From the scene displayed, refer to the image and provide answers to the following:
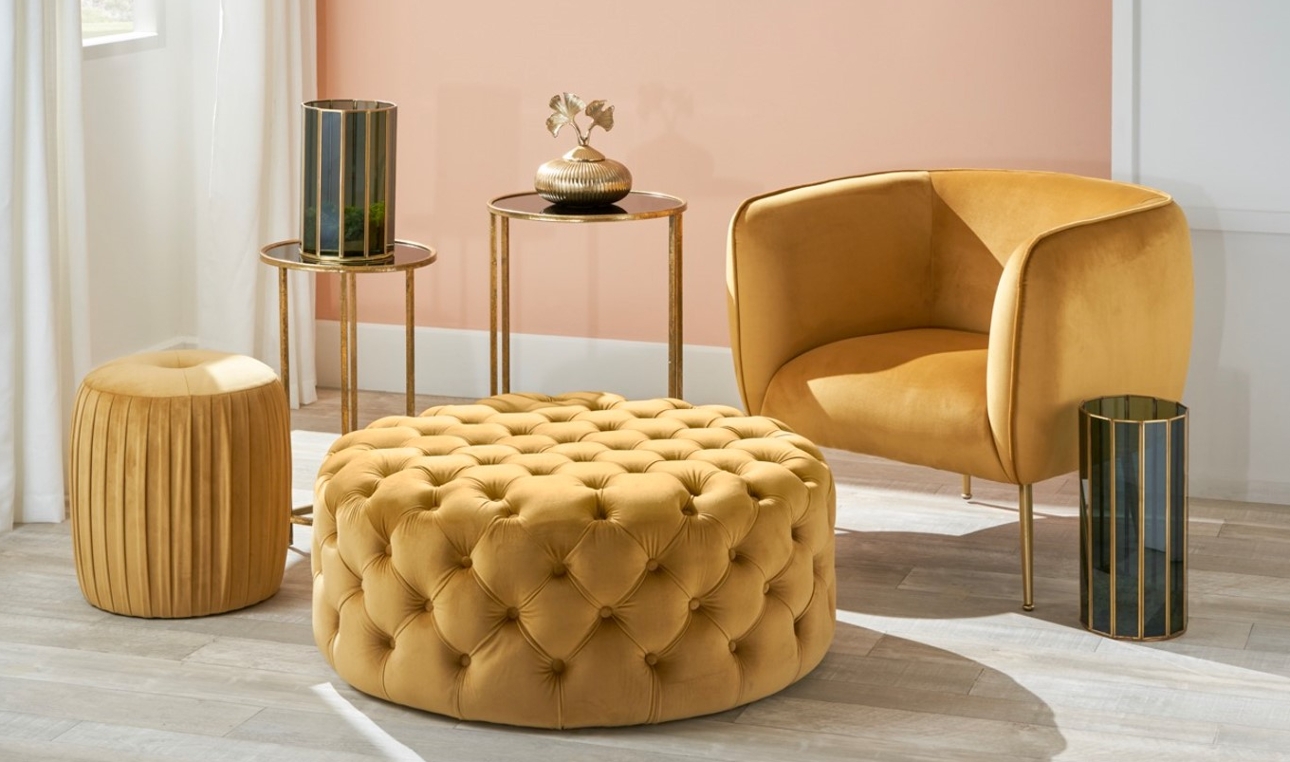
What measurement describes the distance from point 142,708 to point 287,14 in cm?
246

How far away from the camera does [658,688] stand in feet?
8.32

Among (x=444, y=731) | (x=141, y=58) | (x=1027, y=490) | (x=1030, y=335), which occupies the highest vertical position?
(x=141, y=58)

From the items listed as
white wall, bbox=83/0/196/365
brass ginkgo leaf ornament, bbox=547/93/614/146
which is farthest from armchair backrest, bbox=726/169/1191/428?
white wall, bbox=83/0/196/365

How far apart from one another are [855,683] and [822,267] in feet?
3.43

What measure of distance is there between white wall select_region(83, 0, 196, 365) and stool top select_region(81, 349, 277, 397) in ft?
3.90

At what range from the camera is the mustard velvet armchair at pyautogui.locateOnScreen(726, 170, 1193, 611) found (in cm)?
301

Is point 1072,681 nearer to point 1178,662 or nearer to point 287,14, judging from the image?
point 1178,662

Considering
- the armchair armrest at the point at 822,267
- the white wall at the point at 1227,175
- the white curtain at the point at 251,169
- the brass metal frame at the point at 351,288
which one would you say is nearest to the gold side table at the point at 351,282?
the brass metal frame at the point at 351,288

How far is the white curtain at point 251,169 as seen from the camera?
14.6 ft

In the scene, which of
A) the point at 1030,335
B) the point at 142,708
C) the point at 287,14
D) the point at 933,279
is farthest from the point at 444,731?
the point at 287,14

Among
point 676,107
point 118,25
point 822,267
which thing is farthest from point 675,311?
point 118,25

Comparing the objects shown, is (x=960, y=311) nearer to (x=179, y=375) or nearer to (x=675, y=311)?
(x=675, y=311)

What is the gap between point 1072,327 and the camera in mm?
3000

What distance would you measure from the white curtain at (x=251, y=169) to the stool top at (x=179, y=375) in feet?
4.09
